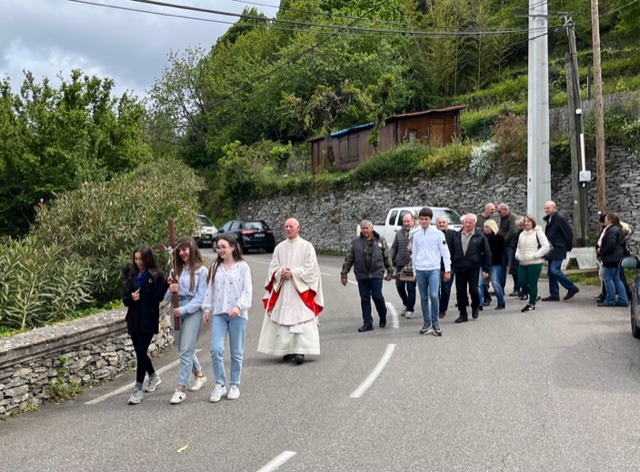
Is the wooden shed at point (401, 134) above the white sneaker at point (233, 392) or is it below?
above

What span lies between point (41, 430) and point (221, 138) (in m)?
48.8

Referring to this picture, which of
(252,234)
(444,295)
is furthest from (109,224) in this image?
(252,234)

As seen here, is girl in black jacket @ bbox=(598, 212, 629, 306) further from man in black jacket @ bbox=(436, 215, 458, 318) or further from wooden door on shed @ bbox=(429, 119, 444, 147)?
wooden door on shed @ bbox=(429, 119, 444, 147)

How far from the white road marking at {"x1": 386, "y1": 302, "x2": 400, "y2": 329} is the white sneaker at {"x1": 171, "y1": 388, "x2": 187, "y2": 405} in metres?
4.80

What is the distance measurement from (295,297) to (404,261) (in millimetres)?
4104

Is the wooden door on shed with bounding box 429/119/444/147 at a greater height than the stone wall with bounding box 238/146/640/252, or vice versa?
the wooden door on shed with bounding box 429/119/444/147

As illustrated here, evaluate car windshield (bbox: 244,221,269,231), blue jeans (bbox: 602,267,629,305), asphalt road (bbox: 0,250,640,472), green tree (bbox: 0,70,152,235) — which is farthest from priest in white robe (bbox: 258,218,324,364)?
car windshield (bbox: 244,221,269,231)

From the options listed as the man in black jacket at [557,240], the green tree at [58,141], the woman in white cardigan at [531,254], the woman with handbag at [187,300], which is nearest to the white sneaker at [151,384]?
the woman with handbag at [187,300]

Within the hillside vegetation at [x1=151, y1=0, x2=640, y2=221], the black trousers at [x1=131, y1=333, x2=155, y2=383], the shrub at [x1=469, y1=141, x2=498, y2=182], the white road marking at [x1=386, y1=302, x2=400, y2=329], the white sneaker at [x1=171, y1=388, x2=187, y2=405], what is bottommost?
the white sneaker at [x1=171, y1=388, x2=187, y2=405]

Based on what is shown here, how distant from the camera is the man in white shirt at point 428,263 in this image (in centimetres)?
1050

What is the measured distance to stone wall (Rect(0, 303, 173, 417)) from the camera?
7258mm

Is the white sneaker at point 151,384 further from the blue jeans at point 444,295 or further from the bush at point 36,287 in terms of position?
the blue jeans at point 444,295

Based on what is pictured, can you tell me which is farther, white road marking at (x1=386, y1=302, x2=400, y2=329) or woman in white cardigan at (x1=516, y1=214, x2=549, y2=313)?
woman in white cardigan at (x1=516, y1=214, x2=549, y2=313)

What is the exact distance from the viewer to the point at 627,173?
1945cm
